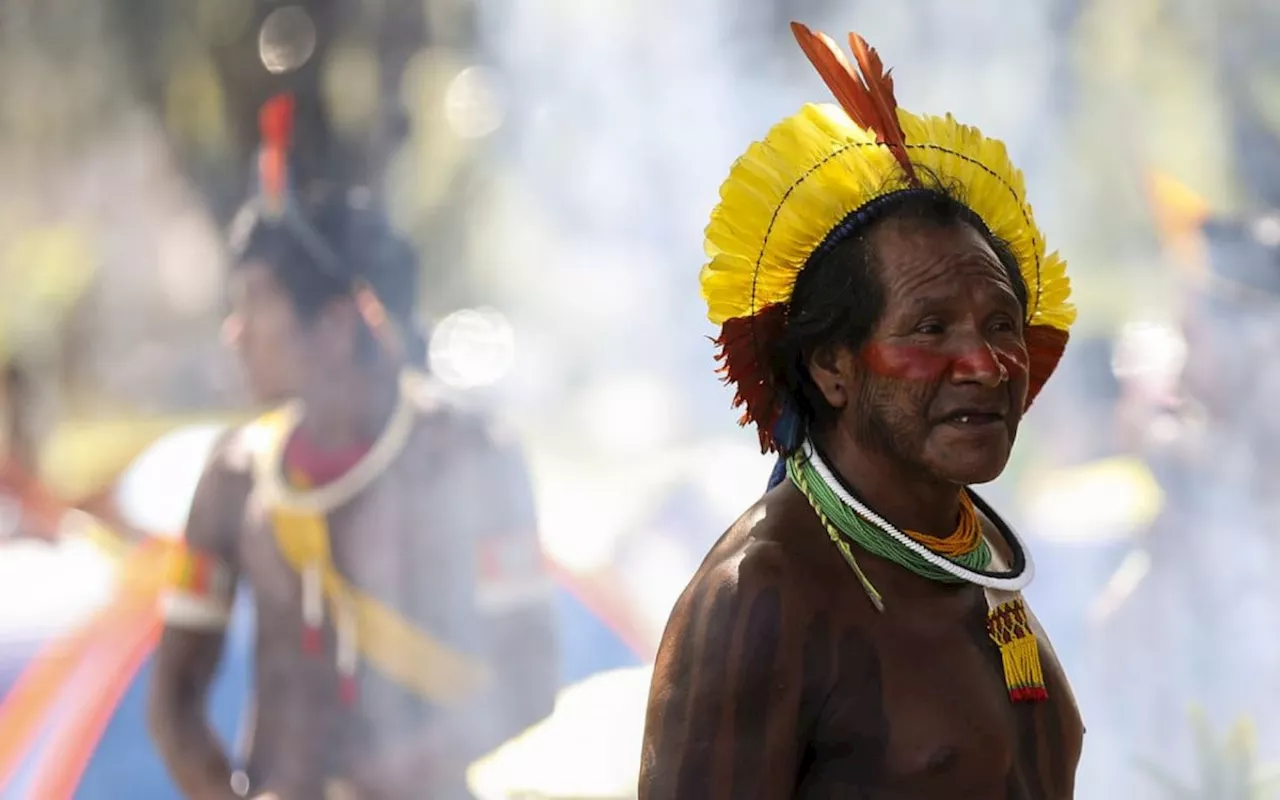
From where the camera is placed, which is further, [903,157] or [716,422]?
[716,422]

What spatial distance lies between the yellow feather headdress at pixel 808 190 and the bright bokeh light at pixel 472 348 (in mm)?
4011

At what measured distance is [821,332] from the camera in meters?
1.99

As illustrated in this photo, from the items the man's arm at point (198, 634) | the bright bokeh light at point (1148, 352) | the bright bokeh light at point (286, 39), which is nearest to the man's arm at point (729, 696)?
the man's arm at point (198, 634)

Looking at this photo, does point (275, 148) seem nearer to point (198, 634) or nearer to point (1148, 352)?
point (198, 634)

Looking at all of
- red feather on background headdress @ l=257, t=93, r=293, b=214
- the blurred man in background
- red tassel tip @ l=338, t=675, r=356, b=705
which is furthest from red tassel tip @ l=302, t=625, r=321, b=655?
the blurred man in background

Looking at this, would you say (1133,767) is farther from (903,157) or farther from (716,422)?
(903,157)

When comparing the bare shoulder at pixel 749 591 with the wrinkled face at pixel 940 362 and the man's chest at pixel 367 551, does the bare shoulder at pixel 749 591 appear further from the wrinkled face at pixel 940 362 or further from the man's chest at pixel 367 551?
the man's chest at pixel 367 551

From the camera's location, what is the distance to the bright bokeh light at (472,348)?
6.00 metres

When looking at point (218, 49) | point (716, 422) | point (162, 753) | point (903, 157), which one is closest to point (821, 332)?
point (903, 157)

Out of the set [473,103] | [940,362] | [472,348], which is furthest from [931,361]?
[473,103]

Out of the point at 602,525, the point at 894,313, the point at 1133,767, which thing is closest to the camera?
the point at 894,313

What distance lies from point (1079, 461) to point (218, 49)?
3749mm

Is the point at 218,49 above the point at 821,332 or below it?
above

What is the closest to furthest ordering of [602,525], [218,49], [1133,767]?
[1133,767] → [602,525] → [218,49]
